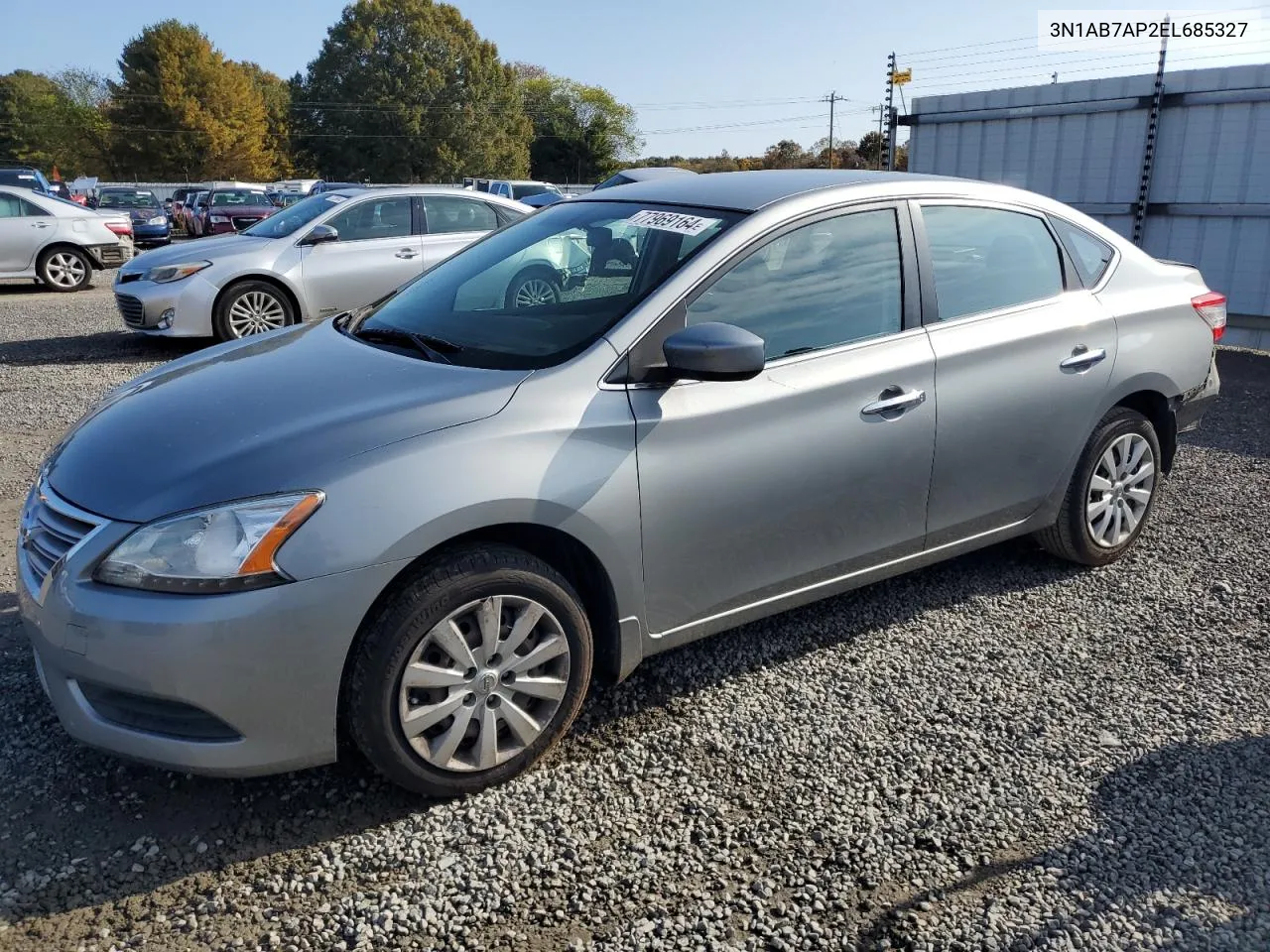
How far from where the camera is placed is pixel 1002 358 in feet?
12.5

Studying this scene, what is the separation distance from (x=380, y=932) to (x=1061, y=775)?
6.62 ft

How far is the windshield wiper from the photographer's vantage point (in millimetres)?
3232

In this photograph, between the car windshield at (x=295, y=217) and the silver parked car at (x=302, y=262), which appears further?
the car windshield at (x=295, y=217)

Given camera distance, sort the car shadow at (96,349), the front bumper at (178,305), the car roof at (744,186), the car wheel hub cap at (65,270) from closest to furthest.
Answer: the car roof at (744,186), the front bumper at (178,305), the car shadow at (96,349), the car wheel hub cap at (65,270)

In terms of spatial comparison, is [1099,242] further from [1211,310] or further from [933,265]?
[933,265]

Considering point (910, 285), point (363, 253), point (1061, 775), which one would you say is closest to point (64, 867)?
point (1061, 775)

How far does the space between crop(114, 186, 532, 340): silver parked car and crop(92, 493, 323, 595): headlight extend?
695cm

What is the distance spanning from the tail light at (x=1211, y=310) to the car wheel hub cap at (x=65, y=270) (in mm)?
15488

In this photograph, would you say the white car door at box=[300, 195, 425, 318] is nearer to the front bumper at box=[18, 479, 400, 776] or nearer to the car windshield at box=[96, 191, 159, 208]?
the front bumper at box=[18, 479, 400, 776]

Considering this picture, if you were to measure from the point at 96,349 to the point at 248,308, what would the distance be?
1931mm

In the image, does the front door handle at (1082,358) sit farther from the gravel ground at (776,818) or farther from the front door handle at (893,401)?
the gravel ground at (776,818)

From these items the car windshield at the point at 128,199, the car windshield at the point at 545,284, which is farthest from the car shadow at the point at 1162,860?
the car windshield at the point at 128,199

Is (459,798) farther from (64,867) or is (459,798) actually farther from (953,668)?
(953,668)

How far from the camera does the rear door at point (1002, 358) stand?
3697 millimetres
